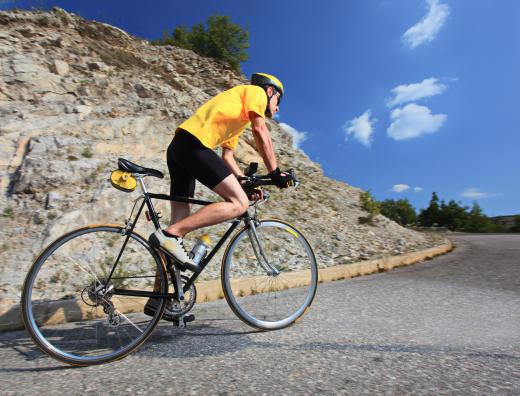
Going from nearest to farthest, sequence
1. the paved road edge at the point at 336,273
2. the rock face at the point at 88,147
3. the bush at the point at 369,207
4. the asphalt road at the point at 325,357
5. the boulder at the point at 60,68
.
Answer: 1. the asphalt road at the point at 325,357
2. the paved road edge at the point at 336,273
3. the rock face at the point at 88,147
4. the bush at the point at 369,207
5. the boulder at the point at 60,68

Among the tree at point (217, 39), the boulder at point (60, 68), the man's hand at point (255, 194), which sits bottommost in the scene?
the man's hand at point (255, 194)

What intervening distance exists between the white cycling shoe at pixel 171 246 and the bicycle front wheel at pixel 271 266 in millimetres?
398

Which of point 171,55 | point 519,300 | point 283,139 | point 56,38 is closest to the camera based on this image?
point 519,300

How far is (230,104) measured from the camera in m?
2.73

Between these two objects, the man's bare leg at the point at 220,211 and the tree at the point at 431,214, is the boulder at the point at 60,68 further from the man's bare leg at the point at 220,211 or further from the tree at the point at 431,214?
the tree at the point at 431,214

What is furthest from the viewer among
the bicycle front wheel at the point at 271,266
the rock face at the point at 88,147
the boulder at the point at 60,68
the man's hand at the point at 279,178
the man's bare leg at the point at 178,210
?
the boulder at the point at 60,68

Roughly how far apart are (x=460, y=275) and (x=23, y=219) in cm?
699

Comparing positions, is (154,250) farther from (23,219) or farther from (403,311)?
(23,219)

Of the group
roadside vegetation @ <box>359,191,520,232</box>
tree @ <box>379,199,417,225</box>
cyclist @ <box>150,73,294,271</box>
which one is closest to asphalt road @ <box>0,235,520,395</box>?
cyclist @ <box>150,73,294,271</box>

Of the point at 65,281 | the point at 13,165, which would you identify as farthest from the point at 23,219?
the point at 65,281

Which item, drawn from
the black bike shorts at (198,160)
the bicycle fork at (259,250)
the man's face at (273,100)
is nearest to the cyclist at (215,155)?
the black bike shorts at (198,160)

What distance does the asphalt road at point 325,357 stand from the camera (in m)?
1.87

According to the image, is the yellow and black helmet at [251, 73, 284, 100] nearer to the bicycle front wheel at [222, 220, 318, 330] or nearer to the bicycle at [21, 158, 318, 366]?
the bicycle at [21, 158, 318, 366]

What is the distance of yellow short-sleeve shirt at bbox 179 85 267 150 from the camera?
2676 millimetres
